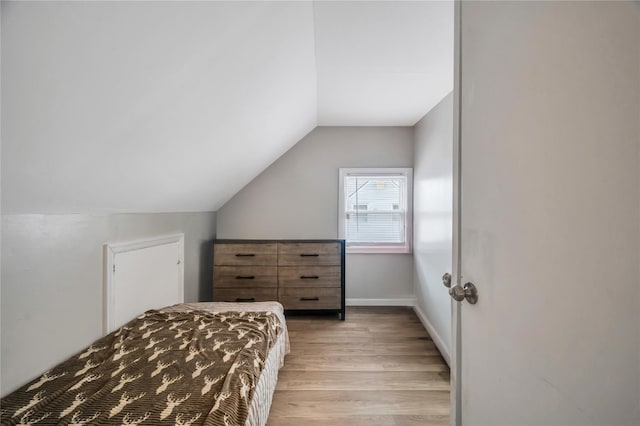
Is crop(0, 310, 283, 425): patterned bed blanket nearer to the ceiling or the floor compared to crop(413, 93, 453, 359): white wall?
nearer to the floor

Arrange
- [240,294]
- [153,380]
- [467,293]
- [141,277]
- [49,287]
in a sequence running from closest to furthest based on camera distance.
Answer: [467,293] → [153,380] → [49,287] → [141,277] → [240,294]

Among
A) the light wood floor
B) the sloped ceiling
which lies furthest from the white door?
the light wood floor

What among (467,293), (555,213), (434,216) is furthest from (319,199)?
(555,213)

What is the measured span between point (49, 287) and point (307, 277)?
2.23 m

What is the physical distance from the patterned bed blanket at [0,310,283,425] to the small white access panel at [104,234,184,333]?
0.47 ft

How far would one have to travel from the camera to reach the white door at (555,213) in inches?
16.8

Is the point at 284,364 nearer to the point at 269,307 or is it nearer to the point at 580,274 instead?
the point at 269,307

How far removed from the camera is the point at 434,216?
9.45ft

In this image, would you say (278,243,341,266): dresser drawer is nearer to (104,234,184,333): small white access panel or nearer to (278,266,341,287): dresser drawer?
(278,266,341,287): dresser drawer

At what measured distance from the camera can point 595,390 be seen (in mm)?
467

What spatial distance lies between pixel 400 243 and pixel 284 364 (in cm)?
212

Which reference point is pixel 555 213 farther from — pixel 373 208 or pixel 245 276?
pixel 373 208

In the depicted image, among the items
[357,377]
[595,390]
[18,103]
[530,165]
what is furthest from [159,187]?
[595,390]

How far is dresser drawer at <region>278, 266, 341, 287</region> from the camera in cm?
331
